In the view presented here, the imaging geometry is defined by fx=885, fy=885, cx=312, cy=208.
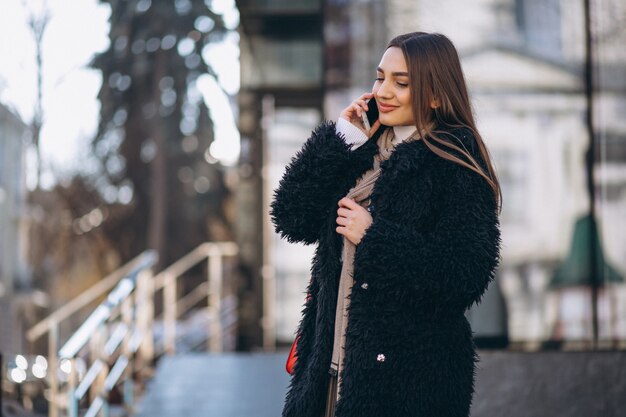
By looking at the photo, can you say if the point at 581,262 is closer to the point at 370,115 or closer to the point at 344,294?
the point at 370,115

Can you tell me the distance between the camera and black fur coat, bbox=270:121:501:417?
6.56 ft

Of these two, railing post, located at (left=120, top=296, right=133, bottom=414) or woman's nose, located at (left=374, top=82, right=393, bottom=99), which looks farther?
railing post, located at (left=120, top=296, right=133, bottom=414)

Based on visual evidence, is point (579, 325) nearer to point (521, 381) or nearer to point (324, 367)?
point (521, 381)

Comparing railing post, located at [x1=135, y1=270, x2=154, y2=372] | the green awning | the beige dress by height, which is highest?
the beige dress

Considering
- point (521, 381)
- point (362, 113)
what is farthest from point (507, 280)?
point (362, 113)

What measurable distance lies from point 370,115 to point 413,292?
22.1 inches

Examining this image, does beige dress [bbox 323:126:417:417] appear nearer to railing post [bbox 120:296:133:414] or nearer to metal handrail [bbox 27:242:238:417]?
metal handrail [bbox 27:242:238:417]

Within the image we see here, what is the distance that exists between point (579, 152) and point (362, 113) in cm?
397

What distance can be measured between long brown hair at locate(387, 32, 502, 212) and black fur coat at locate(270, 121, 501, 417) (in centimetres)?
3

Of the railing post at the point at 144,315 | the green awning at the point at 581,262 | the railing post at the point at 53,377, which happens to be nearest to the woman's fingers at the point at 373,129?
the railing post at the point at 53,377

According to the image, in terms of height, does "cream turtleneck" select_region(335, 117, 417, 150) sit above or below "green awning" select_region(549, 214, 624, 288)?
above

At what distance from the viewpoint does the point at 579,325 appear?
19.1ft

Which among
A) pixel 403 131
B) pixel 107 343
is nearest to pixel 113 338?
pixel 107 343

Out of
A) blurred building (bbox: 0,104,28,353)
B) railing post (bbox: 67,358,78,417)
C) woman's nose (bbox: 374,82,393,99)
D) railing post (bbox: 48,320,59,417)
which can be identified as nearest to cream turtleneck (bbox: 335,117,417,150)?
woman's nose (bbox: 374,82,393,99)
